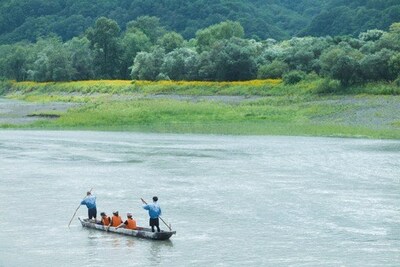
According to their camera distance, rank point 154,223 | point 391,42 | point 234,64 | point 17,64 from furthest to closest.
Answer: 1. point 17,64
2. point 234,64
3. point 391,42
4. point 154,223

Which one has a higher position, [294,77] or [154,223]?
[294,77]

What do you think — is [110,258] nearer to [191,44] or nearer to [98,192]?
[98,192]

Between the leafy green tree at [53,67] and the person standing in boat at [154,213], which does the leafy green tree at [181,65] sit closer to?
the leafy green tree at [53,67]

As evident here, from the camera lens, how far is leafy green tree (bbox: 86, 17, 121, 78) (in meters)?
128

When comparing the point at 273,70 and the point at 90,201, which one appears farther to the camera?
the point at 273,70

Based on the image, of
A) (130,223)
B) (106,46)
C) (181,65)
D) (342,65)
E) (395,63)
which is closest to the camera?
(130,223)

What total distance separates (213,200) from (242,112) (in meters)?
40.5

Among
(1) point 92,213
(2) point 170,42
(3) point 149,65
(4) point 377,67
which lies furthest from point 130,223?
(2) point 170,42

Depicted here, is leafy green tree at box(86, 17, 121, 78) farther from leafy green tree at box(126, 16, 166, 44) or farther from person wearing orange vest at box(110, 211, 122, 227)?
person wearing orange vest at box(110, 211, 122, 227)

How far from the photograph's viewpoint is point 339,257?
2748 centimetres

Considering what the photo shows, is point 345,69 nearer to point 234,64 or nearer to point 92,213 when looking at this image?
point 234,64

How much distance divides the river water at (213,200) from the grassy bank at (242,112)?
277 inches

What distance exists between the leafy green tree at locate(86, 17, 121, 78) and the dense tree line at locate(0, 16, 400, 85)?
5.7 inches

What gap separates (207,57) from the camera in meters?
99.4
